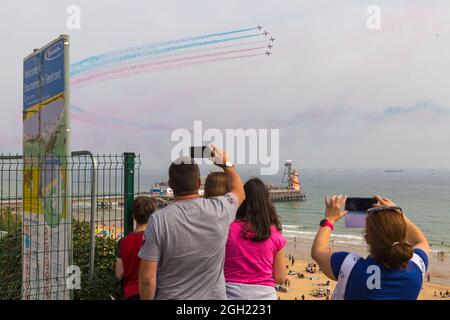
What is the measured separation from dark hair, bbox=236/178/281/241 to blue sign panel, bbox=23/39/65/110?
2.97 meters

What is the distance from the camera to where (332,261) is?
2.87 metres

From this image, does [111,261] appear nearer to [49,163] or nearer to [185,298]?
[49,163]

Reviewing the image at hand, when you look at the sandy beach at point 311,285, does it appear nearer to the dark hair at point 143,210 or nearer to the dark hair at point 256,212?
the dark hair at point 143,210

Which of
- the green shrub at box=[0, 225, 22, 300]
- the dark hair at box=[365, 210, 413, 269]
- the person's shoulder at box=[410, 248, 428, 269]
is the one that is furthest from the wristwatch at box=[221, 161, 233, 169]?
the green shrub at box=[0, 225, 22, 300]

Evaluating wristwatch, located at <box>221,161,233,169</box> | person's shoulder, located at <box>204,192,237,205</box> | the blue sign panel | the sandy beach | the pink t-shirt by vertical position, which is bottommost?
the sandy beach

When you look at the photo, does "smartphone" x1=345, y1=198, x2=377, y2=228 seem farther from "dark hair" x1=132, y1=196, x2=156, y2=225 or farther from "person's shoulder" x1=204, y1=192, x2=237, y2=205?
"dark hair" x1=132, y1=196, x2=156, y2=225

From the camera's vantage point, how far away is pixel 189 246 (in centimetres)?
310

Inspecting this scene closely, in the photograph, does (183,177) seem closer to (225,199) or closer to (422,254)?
(225,199)

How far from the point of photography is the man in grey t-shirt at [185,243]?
3.02 meters

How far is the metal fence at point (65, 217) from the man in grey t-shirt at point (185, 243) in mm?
2304

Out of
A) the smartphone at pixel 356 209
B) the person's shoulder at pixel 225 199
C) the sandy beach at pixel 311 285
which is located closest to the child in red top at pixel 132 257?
the person's shoulder at pixel 225 199

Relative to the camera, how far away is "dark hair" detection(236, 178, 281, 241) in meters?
3.63
